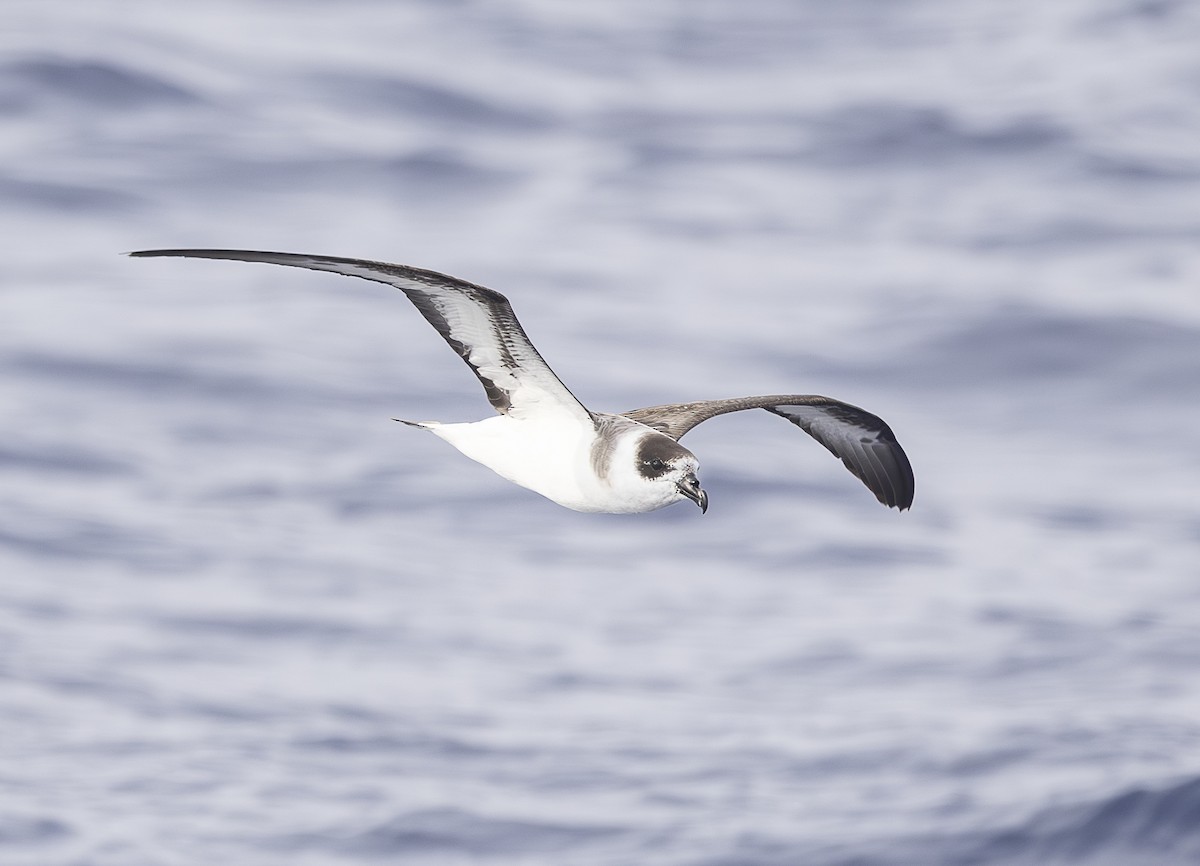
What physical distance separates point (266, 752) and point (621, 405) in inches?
275

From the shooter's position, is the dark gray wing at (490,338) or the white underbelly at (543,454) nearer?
the dark gray wing at (490,338)

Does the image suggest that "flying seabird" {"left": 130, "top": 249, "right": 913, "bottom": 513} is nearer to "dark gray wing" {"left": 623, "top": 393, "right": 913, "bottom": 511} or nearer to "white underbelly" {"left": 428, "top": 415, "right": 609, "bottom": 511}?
"white underbelly" {"left": 428, "top": 415, "right": 609, "bottom": 511}

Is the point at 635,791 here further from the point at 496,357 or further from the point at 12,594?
the point at 496,357

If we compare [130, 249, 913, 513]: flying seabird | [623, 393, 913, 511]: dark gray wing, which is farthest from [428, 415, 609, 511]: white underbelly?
[623, 393, 913, 511]: dark gray wing

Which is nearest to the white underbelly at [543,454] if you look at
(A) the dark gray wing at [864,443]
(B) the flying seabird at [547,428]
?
(B) the flying seabird at [547,428]

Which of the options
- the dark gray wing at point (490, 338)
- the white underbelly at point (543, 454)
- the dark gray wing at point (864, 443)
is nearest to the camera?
the dark gray wing at point (490, 338)

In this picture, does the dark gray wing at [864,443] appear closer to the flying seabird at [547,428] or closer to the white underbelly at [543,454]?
the flying seabird at [547,428]

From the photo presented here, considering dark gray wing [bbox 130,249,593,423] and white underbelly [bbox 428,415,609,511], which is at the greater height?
dark gray wing [bbox 130,249,593,423]

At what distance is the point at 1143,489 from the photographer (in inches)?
1021

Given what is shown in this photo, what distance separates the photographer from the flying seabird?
31.5ft

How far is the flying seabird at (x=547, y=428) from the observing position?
9594 mm

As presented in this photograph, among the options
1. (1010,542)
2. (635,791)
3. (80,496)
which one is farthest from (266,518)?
(1010,542)

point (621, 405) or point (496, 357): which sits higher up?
point (621, 405)

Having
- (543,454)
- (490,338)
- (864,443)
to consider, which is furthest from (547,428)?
(864,443)
